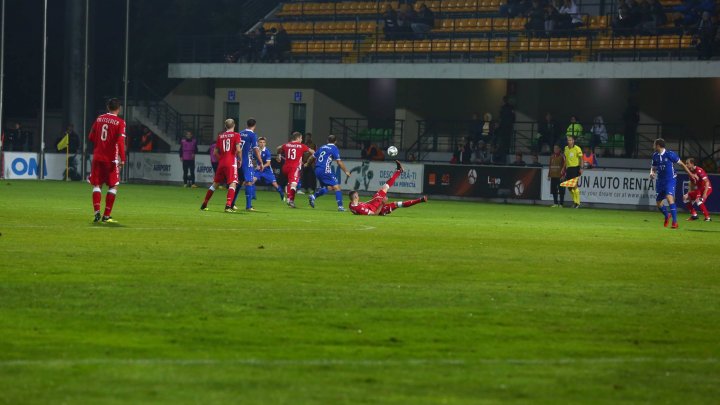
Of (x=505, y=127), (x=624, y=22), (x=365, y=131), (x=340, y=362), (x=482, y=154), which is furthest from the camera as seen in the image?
(x=365, y=131)

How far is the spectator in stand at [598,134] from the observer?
161 feet

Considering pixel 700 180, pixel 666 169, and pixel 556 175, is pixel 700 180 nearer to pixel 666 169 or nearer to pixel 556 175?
pixel 666 169

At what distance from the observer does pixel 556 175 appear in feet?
142

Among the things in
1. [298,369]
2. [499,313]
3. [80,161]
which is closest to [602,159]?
[80,161]

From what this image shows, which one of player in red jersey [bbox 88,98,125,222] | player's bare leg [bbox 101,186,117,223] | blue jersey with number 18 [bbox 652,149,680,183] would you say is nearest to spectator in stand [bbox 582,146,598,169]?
blue jersey with number 18 [bbox 652,149,680,183]

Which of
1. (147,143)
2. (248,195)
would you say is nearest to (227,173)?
(248,195)

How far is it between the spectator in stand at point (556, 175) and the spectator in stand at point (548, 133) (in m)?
5.79

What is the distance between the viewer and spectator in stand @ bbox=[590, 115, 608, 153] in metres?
49.1

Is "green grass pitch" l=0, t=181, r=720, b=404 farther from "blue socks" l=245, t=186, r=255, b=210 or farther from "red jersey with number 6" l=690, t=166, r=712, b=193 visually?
"red jersey with number 6" l=690, t=166, r=712, b=193

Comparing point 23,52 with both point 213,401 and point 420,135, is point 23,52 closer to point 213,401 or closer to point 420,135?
point 420,135

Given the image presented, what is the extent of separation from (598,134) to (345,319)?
3921 centimetres

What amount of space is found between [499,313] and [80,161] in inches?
1725

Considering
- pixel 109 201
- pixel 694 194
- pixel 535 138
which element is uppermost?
pixel 535 138

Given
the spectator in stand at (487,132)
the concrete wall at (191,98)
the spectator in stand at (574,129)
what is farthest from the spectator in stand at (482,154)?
the concrete wall at (191,98)
